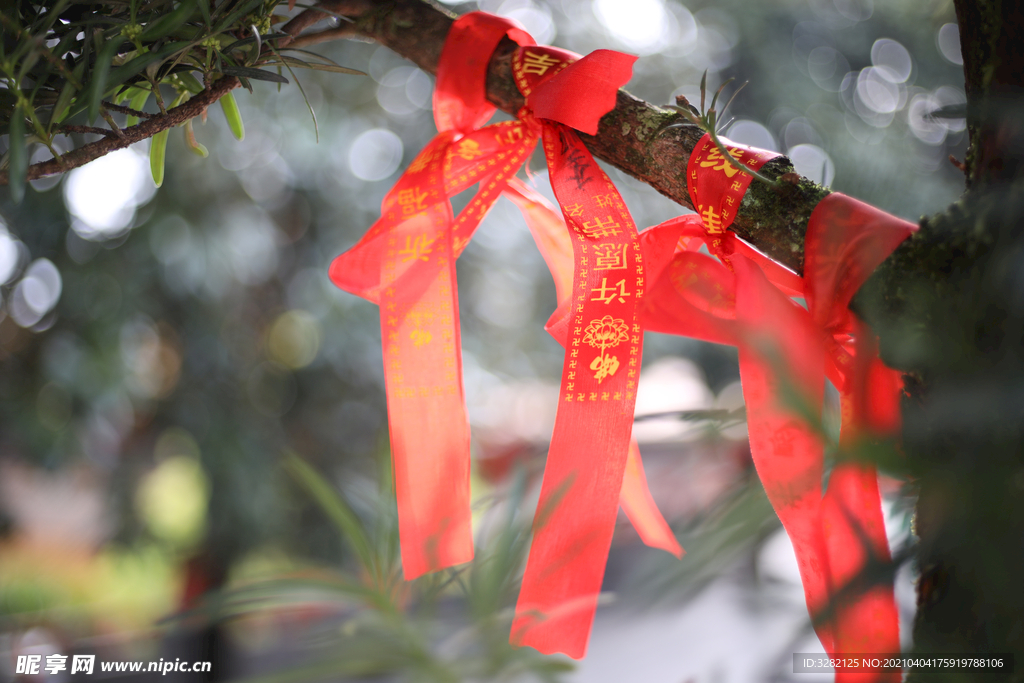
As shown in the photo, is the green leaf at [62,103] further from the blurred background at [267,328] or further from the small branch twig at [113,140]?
the blurred background at [267,328]

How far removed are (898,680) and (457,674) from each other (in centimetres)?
11

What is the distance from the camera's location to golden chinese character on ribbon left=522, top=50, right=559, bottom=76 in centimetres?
22

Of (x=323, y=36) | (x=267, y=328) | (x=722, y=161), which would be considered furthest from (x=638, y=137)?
(x=267, y=328)

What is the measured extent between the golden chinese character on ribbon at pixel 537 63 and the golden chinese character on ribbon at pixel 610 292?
90mm

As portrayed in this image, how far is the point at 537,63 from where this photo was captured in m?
0.23

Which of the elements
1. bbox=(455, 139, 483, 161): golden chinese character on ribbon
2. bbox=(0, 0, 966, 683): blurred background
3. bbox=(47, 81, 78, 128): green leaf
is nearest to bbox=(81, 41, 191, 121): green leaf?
bbox=(47, 81, 78, 128): green leaf

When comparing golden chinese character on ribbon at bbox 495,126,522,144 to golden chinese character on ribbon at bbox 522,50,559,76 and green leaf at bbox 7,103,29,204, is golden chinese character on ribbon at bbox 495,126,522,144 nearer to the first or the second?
golden chinese character on ribbon at bbox 522,50,559,76

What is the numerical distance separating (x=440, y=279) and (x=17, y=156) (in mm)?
138

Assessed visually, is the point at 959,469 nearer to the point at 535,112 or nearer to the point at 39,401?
the point at 535,112

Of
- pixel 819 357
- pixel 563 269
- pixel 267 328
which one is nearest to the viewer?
pixel 819 357

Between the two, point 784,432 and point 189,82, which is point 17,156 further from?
point 784,432

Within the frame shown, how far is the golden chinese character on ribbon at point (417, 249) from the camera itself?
24 cm

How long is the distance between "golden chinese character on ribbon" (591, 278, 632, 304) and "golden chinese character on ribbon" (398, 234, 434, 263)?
0.25 feet

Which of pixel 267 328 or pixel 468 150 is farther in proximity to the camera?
pixel 267 328
